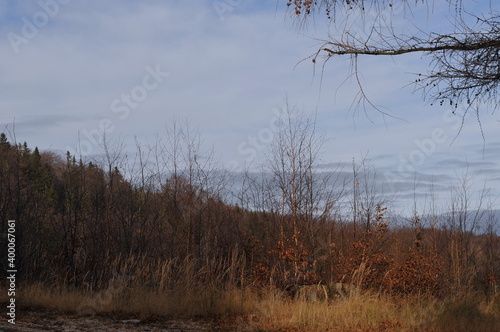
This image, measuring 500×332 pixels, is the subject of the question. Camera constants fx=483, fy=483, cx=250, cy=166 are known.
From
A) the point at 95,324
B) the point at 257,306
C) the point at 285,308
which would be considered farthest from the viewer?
the point at 257,306

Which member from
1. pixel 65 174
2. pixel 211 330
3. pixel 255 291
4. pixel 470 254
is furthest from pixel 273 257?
pixel 65 174

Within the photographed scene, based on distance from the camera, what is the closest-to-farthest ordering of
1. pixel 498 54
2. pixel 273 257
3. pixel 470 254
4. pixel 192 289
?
1. pixel 498 54
2. pixel 192 289
3. pixel 273 257
4. pixel 470 254

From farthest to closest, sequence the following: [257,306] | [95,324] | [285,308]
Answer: [257,306] → [285,308] → [95,324]

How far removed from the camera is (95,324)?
26.4 feet

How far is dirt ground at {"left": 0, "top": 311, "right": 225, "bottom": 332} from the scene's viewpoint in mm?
7625

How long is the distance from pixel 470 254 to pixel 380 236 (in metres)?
3.78

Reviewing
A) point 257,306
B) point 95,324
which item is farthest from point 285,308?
point 95,324

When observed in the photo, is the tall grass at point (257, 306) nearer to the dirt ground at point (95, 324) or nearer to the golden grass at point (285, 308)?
the golden grass at point (285, 308)

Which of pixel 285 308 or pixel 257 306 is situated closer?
pixel 285 308

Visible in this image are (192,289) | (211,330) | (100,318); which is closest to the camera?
(211,330)

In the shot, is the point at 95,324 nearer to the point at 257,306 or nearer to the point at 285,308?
the point at 257,306

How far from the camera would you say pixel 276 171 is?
12953 millimetres

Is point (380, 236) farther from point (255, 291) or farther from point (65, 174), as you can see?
point (65, 174)

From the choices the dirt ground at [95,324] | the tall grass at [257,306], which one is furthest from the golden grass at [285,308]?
the dirt ground at [95,324]
